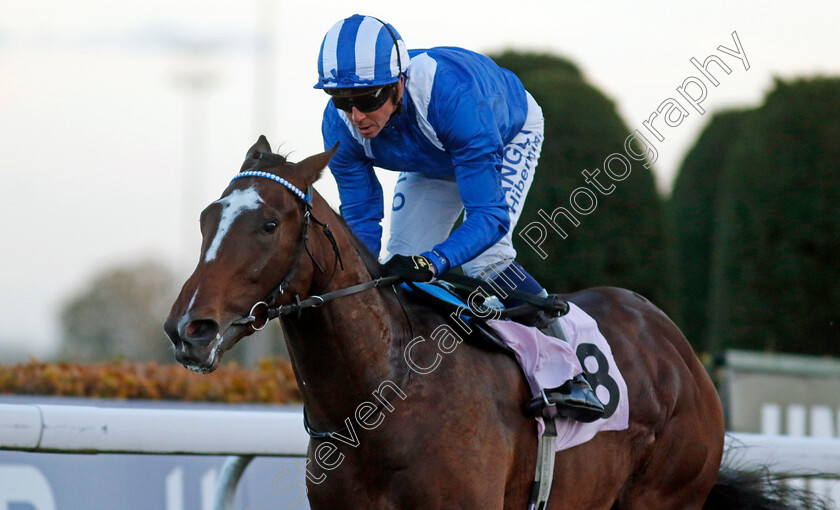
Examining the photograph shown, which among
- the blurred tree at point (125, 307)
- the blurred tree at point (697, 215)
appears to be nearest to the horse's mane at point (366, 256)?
the blurred tree at point (697, 215)

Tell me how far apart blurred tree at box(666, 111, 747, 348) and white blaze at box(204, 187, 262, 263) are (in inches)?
494

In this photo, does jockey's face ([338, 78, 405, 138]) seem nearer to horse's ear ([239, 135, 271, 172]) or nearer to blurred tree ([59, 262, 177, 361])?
horse's ear ([239, 135, 271, 172])

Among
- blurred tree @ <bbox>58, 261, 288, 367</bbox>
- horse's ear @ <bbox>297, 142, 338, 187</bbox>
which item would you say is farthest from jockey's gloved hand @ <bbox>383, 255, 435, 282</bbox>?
blurred tree @ <bbox>58, 261, 288, 367</bbox>

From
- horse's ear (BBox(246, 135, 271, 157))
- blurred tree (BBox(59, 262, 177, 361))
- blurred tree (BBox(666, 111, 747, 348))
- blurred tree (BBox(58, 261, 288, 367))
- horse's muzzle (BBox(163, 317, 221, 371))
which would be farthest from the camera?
blurred tree (BBox(59, 262, 177, 361))

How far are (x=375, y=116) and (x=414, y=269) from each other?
0.55m

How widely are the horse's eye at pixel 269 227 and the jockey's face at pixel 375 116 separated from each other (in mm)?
618

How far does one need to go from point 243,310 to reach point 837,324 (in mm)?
9784

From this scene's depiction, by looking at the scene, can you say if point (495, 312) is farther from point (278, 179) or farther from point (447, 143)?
point (278, 179)

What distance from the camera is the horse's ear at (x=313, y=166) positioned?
→ 112 inches

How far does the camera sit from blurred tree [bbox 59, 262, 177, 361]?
3338 cm

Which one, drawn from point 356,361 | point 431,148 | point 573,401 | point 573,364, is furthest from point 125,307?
point 356,361

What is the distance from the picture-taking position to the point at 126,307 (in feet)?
127

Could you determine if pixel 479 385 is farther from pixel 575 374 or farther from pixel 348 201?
pixel 348 201

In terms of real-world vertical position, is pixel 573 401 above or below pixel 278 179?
below
